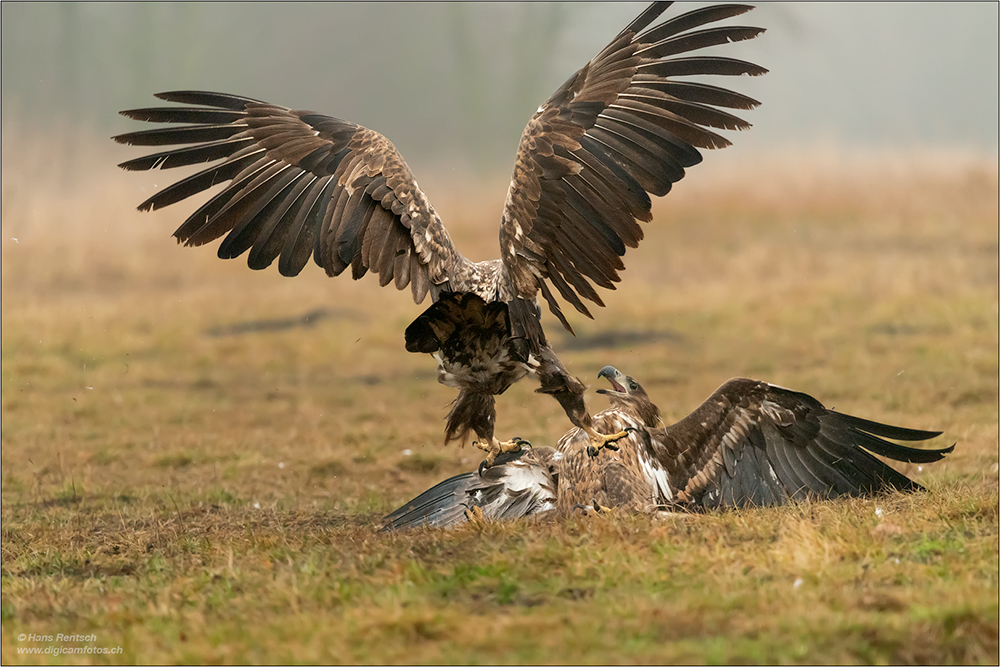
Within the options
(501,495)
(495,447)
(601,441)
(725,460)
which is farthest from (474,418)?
(725,460)

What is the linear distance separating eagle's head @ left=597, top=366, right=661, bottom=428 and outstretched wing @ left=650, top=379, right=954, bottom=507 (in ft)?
0.92

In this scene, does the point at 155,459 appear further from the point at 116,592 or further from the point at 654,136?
the point at 654,136

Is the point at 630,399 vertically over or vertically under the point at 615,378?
under

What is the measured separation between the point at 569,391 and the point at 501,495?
88 cm

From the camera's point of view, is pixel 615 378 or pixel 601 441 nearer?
pixel 601 441

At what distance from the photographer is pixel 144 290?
2031 cm

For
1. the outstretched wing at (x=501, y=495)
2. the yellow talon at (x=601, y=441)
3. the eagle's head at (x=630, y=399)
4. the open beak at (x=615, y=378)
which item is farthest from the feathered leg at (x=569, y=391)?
the open beak at (x=615, y=378)

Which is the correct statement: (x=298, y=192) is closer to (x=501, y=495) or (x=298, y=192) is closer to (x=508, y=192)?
(x=508, y=192)

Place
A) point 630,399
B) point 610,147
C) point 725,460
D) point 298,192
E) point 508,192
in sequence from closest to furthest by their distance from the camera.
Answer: point 508,192, point 610,147, point 298,192, point 725,460, point 630,399

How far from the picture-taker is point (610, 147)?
6691mm

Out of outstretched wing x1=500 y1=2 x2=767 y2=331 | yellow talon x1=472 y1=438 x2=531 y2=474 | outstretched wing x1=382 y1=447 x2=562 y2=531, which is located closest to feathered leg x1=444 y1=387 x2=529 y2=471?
yellow talon x1=472 y1=438 x2=531 y2=474

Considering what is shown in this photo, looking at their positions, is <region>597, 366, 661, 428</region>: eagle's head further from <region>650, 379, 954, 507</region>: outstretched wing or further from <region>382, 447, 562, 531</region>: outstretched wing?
<region>382, 447, 562, 531</region>: outstretched wing

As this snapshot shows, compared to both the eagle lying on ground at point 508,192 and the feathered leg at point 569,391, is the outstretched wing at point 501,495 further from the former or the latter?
the eagle lying on ground at point 508,192

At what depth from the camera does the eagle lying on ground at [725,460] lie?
688cm
